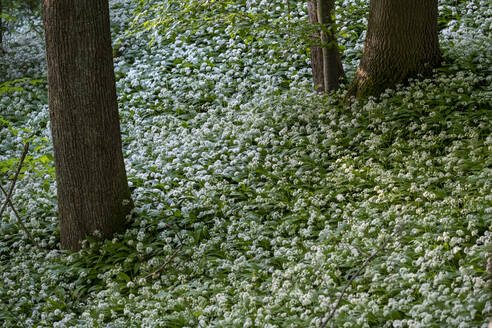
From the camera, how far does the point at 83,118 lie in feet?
20.9

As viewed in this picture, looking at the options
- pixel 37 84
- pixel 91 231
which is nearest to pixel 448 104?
pixel 91 231

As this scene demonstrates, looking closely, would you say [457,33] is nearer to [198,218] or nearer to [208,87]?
[208,87]

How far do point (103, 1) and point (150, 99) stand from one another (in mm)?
3713

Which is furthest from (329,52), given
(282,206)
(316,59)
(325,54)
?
A: (282,206)

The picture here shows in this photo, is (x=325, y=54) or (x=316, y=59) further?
(x=316, y=59)

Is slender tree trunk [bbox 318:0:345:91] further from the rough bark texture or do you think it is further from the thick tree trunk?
the rough bark texture

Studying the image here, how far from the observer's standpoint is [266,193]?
6.64 m

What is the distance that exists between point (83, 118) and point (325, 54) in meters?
3.64

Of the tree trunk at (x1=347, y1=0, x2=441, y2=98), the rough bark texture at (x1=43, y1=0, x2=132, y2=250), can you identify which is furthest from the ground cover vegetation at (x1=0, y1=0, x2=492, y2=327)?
the rough bark texture at (x1=43, y1=0, x2=132, y2=250)

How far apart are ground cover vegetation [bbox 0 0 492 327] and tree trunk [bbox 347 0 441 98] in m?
0.21

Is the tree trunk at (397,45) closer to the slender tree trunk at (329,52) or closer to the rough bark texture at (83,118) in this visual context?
the slender tree trunk at (329,52)

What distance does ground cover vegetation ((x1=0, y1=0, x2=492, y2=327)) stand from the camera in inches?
183

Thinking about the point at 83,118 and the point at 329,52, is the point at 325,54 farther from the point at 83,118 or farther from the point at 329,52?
the point at 83,118

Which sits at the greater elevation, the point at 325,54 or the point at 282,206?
the point at 325,54
